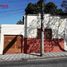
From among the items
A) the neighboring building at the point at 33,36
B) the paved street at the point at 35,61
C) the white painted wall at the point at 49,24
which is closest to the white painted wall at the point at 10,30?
the neighboring building at the point at 33,36

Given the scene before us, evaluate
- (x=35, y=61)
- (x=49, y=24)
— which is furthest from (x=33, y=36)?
(x=35, y=61)

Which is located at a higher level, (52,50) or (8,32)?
(8,32)

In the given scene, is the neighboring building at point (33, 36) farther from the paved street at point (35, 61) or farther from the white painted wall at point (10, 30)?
the paved street at point (35, 61)

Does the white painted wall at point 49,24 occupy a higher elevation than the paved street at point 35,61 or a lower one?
higher

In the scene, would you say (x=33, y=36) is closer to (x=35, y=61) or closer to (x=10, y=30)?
(x=10, y=30)

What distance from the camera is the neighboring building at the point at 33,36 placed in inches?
1314

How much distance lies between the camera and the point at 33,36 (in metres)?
34.2

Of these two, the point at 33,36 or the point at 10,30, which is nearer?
the point at 10,30

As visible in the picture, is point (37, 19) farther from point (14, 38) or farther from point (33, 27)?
point (14, 38)

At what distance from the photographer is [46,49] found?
111ft

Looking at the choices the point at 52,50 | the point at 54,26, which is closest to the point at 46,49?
the point at 52,50

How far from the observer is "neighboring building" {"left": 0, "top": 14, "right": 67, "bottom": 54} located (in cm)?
3338

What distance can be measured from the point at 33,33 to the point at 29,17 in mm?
2001

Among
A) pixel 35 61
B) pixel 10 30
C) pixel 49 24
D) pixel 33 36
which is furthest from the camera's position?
pixel 49 24
